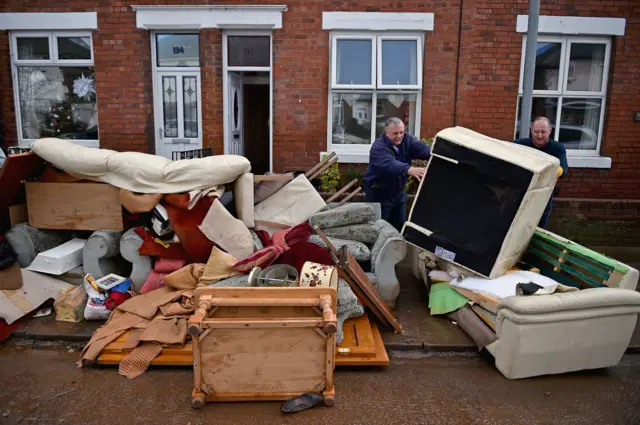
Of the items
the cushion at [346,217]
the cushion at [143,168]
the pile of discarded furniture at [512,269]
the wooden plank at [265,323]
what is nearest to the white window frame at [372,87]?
the cushion at [346,217]

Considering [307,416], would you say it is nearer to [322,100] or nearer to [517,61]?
[322,100]

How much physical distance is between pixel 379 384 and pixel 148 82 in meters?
6.59

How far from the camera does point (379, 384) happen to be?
381cm

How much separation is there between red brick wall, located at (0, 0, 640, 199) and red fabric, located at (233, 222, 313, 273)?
335cm

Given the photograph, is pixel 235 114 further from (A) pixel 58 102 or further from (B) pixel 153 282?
(B) pixel 153 282

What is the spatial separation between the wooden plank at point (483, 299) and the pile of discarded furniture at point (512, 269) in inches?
0.4

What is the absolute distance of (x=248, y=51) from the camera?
821 centimetres

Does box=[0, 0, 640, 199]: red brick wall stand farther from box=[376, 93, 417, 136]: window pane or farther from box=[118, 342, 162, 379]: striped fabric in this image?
box=[118, 342, 162, 379]: striped fabric

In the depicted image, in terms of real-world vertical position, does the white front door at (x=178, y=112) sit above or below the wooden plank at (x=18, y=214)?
above

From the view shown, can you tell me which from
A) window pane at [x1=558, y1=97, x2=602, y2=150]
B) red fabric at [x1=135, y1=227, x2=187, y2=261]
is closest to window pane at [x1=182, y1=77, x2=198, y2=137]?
red fabric at [x1=135, y1=227, x2=187, y2=261]

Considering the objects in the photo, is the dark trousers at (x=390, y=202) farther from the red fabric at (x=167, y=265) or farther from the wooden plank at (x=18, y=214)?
the wooden plank at (x=18, y=214)

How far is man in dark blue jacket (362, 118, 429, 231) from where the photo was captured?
217 inches

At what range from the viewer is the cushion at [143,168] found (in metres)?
5.07

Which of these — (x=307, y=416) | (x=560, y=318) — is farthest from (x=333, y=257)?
(x=560, y=318)
